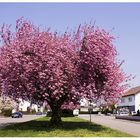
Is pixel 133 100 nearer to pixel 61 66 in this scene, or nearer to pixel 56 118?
pixel 56 118

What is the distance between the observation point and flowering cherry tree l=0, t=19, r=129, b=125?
27.1 m

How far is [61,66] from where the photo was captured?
2741 centimetres

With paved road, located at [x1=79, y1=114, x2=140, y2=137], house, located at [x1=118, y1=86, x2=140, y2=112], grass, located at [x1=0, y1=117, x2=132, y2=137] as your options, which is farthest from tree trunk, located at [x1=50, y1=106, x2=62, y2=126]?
house, located at [x1=118, y1=86, x2=140, y2=112]

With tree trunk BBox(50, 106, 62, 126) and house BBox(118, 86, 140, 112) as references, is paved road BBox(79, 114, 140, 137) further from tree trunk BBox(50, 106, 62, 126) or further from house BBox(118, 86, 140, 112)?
house BBox(118, 86, 140, 112)

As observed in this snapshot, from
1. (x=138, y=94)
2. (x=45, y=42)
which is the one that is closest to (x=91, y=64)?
(x=45, y=42)

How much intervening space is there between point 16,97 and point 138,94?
7912cm

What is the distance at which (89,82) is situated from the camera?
28.0 metres

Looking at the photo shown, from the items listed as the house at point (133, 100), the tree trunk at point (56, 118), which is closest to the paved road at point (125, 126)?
the tree trunk at point (56, 118)

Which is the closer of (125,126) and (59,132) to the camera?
(59,132)

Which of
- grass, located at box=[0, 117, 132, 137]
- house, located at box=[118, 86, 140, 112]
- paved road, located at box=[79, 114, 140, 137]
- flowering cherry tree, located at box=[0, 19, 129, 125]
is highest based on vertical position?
house, located at box=[118, 86, 140, 112]

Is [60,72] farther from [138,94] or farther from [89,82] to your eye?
[138,94]

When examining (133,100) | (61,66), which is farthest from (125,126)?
(133,100)

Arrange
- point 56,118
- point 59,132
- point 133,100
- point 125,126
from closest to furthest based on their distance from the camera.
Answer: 1. point 59,132
2. point 56,118
3. point 125,126
4. point 133,100

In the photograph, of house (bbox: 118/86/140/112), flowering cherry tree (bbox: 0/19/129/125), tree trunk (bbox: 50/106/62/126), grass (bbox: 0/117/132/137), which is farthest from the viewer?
house (bbox: 118/86/140/112)
